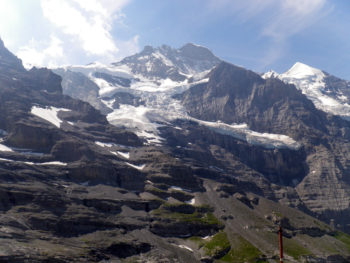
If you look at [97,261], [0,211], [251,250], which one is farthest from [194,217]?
[0,211]

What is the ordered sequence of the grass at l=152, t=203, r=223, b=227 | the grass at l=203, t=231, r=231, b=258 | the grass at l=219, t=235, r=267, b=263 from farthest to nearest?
the grass at l=152, t=203, r=223, b=227
the grass at l=203, t=231, r=231, b=258
the grass at l=219, t=235, r=267, b=263

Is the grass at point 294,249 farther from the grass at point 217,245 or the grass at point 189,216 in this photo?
the grass at point 189,216

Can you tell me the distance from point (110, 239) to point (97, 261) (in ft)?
67.6

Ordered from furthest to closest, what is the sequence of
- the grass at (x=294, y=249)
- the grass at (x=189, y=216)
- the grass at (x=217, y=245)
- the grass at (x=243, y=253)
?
the grass at (x=189, y=216), the grass at (x=294, y=249), the grass at (x=217, y=245), the grass at (x=243, y=253)

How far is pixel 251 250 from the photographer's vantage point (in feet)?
543

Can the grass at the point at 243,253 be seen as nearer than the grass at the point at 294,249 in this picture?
Yes

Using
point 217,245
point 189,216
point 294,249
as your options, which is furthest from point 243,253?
point 189,216

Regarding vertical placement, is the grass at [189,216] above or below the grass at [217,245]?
above

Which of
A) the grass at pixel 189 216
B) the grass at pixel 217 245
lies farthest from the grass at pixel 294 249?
the grass at pixel 189 216

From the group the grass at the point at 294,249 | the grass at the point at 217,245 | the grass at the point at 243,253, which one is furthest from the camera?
the grass at the point at 294,249

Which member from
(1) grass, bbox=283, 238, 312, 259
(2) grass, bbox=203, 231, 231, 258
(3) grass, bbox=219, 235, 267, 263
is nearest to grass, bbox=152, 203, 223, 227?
(2) grass, bbox=203, 231, 231, 258

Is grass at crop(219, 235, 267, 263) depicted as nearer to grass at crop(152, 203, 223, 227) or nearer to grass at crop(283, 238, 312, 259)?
grass at crop(283, 238, 312, 259)

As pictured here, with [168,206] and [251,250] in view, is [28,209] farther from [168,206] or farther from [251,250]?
[251,250]

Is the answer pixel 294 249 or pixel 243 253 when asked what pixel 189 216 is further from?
pixel 294 249
